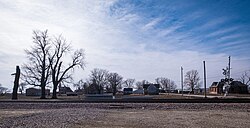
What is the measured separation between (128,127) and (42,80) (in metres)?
44.4

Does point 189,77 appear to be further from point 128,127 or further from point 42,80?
point 128,127

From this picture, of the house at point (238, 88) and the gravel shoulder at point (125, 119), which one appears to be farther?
the house at point (238, 88)

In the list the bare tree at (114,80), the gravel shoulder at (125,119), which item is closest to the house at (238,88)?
the bare tree at (114,80)

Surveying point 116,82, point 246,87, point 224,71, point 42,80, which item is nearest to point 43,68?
point 42,80

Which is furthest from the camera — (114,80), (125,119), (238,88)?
(114,80)

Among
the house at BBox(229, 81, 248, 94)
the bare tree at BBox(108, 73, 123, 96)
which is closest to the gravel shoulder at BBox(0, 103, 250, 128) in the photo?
the house at BBox(229, 81, 248, 94)

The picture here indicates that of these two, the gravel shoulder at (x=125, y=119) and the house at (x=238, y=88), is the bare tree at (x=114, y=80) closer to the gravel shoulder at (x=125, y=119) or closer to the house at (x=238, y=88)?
the house at (x=238, y=88)

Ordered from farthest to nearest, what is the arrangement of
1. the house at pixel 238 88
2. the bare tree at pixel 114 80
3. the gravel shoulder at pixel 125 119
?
1. the bare tree at pixel 114 80
2. the house at pixel 238 88
3. the gravel shoulder at pixel 125 119

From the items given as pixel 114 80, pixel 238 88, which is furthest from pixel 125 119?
pixel 114 80

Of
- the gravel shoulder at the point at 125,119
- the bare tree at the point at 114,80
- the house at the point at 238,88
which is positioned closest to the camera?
the gravel shoulder at the point at 125,119

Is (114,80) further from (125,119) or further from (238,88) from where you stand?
(125,119)

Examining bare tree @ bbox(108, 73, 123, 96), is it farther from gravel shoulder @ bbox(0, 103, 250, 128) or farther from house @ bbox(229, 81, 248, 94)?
gravel shoulder @ bbox(0, 103, 250, 128)

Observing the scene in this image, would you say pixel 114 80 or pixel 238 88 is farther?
pixel 114 80

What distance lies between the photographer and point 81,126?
464 inches
